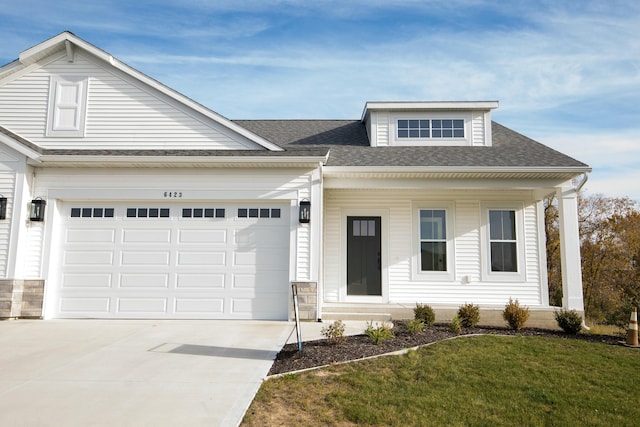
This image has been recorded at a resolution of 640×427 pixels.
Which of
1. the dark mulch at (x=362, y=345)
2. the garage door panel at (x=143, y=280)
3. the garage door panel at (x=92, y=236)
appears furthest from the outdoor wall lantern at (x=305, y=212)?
the garage door panel at (x=92, y=236)

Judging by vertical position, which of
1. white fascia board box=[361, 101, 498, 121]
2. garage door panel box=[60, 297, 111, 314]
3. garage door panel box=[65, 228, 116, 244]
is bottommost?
garage door panel box=[60, 297, 111, 314]

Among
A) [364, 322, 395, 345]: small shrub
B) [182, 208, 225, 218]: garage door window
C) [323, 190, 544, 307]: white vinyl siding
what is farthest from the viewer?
[323, 190, 544, 307]: white vinyl siding

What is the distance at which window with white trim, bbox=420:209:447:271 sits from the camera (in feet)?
35.8

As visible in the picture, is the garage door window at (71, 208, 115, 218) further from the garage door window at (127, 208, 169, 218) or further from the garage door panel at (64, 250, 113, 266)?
the garage door panel at (64, 250, 113, 266)

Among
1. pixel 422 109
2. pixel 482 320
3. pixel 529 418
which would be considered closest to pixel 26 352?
pixel 529 418

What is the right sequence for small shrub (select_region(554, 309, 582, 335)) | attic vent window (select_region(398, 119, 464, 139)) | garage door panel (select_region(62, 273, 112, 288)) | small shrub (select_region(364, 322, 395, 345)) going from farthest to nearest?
attic vent window (select_region(398, 119, 464, 139)) → garage door panel (select_region(62, 273, 112, 288)) → small shrub (select_region(554, 309, 582, 335)) → small shrub (select_region(364, 322, 395, 345))

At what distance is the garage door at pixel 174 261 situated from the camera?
9.05 metres

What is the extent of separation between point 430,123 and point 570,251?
4944 millimetres

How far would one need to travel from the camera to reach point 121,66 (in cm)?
972

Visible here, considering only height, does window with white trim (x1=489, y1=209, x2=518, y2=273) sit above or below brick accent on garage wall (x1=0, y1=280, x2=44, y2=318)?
above

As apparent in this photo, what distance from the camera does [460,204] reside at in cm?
1102

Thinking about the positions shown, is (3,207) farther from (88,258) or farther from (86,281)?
(86,281)

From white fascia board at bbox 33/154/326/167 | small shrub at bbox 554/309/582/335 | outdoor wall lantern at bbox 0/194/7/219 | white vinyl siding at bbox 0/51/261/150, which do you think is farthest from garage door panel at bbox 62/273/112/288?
small shrub at bbox 554/309/582/335

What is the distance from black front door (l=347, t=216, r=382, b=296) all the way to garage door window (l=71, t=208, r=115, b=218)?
5691 mm
